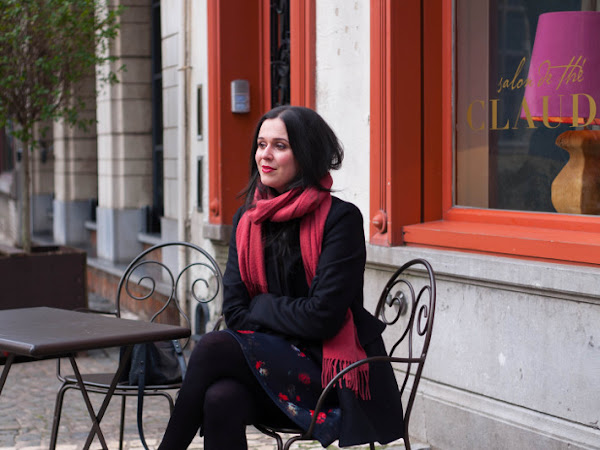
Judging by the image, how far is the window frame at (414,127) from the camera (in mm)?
4852

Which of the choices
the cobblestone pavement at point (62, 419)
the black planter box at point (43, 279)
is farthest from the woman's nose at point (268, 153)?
the black planter box at point (43, 279)

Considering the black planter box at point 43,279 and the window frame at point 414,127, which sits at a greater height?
the window frame at point 414,127

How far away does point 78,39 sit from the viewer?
25.6 feet

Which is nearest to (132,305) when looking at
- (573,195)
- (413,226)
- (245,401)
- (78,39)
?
(78,39)

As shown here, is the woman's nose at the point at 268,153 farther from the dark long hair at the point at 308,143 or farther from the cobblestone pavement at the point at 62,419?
the cobblestone pavement at the point at 62,419

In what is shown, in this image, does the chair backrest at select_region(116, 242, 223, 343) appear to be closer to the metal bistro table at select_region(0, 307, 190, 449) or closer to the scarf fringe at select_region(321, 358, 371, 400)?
the metal bistro table at select_region(0, 307, 190, 449)

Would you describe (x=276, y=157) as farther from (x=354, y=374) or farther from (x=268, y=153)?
(x=354, y=374)

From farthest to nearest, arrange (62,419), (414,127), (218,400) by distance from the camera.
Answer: (62,419) < (414,127) < (218,400)

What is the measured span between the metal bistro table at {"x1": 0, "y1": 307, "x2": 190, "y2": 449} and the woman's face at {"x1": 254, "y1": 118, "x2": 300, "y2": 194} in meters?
0.61

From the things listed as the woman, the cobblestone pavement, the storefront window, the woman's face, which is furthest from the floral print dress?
the storefront window

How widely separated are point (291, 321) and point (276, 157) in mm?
566

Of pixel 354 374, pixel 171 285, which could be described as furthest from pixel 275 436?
pixel 171 285

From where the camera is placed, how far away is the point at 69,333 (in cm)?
316

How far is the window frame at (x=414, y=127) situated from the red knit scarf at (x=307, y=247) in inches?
62.7
